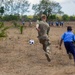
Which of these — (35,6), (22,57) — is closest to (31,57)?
(22,57)

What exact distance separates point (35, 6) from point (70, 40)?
8403 cm

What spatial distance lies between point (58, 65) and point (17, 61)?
63.5 inches

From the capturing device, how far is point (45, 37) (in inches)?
470

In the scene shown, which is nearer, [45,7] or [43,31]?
[43,31]

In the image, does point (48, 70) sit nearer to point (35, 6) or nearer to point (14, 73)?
point (14, 73)

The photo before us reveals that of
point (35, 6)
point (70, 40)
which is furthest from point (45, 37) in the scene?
point (35, 6)

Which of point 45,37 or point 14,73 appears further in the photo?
point 45,37

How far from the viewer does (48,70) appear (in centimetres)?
1011

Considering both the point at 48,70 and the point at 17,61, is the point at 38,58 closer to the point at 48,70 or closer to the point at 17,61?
the point at 17,61

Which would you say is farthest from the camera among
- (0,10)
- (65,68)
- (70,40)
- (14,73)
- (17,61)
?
(0,10)

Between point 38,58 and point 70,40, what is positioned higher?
point 70,40

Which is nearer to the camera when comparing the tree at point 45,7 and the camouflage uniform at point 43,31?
the camouflage uniform at point 43,31

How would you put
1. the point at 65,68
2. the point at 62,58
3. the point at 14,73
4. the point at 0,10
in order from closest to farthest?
the point at 14,73 < the point at 65,68 < the point at 62,58 < the point at 0,10

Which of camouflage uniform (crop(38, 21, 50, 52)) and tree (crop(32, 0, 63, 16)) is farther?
tree (crop(32, 0, 63, 16))
